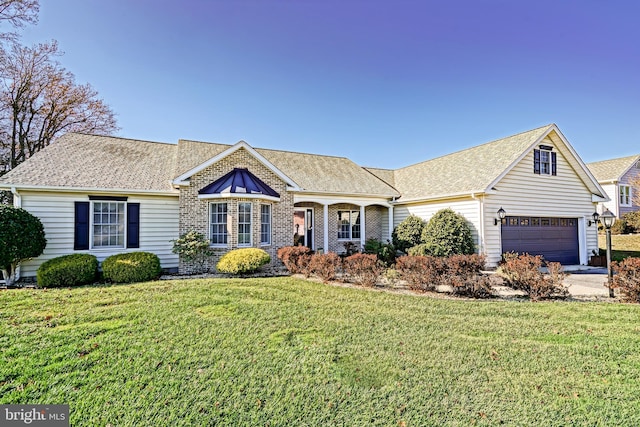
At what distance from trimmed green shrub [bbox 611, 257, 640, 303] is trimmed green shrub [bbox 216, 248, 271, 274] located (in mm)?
10534

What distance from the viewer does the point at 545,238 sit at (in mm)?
14273

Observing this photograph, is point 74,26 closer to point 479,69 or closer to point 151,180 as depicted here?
point 151,180

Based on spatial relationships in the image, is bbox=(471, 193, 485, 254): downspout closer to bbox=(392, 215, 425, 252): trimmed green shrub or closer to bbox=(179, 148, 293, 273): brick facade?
bbox=(392, 215, 425, 252): trimmed green shrub

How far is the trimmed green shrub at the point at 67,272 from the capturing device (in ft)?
30.0

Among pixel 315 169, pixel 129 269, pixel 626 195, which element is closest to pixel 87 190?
pixel 129 269

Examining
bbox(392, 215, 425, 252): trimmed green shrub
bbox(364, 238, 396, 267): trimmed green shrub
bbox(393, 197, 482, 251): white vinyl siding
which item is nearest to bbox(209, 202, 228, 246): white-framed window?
bbox(364, 238, 396, 267): trimmed green shrub

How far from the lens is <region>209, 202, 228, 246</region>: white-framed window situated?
40.2 feet

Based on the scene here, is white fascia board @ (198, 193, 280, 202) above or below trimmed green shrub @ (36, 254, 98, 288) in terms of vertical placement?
above

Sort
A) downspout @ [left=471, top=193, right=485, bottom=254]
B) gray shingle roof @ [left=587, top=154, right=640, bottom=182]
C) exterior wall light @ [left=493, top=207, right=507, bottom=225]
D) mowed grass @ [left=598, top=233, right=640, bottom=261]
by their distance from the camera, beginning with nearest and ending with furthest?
downspout @ [left=471, top=193, right=485, bottom=254] < exterior wall light @ [left=493, top=207, right=507, bottom=225] < mowed grass @ [left=598, top=233, right=640, bottom=261] < gray shingle roof @ [left=587, top=154, right=640, bottom=182]

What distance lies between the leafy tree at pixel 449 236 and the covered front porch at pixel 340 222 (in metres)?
4.21

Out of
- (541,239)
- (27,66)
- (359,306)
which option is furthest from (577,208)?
(27,66)

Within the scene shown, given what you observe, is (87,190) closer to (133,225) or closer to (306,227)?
(133,225)

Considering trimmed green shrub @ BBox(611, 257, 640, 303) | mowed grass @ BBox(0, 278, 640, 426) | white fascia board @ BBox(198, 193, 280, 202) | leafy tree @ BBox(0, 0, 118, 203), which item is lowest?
mowed grass @ BBox(0, 278, 640, 426)

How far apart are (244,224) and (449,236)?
27.1ft
